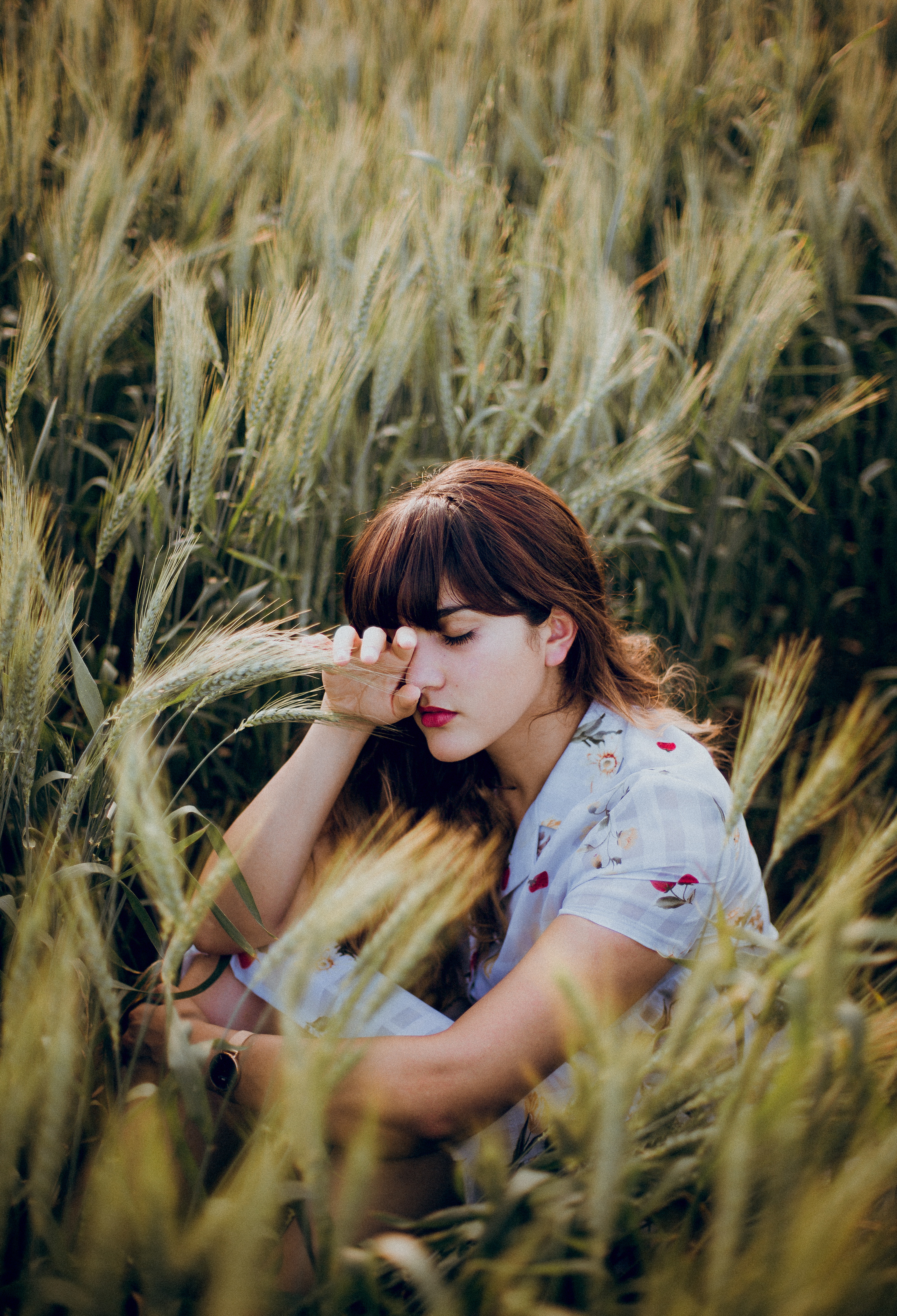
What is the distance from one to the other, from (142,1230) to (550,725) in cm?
85

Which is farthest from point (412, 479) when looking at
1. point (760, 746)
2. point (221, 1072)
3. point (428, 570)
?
point (221, 1072)

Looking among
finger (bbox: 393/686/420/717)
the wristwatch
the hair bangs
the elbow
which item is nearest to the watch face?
the wristwatch

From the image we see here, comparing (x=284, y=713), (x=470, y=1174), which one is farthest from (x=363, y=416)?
(x=470, y=1174)

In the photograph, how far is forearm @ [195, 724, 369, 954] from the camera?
117cm

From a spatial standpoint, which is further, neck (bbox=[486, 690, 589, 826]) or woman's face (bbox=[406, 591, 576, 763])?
neck (bbox=[486, 690, 589, 826])

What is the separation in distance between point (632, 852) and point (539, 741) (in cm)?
27

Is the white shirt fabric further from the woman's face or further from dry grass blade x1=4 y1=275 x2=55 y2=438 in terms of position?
dry grass blade x1=4 y1=275 x2=55 y2=438

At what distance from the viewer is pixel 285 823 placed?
1175 millimetres

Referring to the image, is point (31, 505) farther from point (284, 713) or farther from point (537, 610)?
point (537, 610)

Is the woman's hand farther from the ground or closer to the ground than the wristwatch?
farther from the ground

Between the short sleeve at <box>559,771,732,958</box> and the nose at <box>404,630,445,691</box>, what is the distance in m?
0.29

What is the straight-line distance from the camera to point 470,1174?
96 cm

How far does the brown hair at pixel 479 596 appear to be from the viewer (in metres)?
1.10

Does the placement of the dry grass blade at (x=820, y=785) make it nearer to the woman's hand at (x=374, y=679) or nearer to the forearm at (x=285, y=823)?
the woman's hand at (x=374, y=679)
